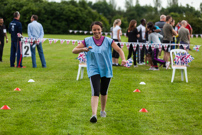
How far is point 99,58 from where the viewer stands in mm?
6375

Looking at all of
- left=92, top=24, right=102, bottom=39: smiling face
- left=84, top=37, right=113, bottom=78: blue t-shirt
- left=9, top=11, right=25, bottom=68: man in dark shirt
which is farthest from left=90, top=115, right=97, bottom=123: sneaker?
left=9, top=11, right=25, bottom=68: man in dark shirt

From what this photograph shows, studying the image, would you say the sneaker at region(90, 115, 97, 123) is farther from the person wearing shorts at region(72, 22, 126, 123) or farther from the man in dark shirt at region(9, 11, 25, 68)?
the man in dark shirt at region(9, 11, 25, 68)

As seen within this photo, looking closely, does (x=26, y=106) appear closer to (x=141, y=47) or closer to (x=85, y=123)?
(x=85, y=123)

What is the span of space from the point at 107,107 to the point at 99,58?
5.47 feet

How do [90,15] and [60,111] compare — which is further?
[90,15]

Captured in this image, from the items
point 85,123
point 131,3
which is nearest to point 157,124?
point 85,123

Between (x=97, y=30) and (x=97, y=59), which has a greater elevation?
(x=97, y=30)

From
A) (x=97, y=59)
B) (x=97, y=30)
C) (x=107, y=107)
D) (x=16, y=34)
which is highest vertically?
(x=97, y=30)

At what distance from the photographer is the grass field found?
6.06 metres

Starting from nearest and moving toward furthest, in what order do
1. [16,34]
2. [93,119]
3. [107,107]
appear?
[93,119] < [107,107] < [16,34]

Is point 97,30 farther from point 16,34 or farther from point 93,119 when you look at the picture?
point 16,34

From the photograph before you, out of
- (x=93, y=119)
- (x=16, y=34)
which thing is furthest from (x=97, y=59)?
(x=16, y=34)

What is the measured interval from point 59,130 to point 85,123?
24.2 inches

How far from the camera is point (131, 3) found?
14812 centimetres
